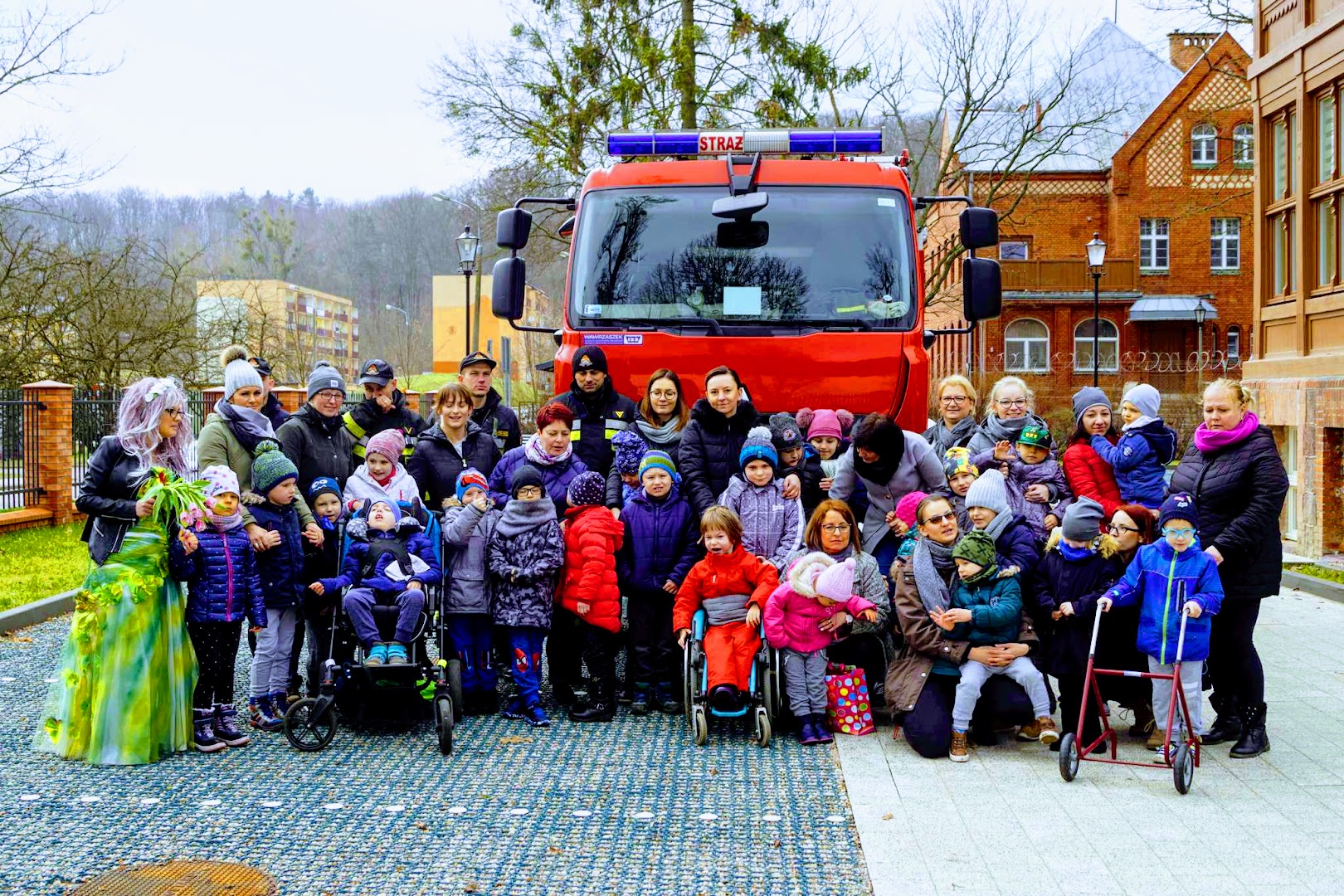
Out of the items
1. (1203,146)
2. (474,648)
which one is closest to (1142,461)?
(474,648)

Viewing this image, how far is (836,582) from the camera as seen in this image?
667 cm

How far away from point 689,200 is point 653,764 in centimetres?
449

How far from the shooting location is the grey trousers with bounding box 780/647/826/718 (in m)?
6.83

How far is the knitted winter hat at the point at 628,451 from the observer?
7.81 meters

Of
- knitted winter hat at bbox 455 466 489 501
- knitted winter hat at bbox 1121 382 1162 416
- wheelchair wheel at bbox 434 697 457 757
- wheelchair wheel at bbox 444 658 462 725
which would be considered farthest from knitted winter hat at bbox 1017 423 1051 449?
wheelchair wheel at bbox 434 697 457 757

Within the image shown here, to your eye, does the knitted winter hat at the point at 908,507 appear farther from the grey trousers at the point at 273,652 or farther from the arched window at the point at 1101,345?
the arched window at the point at 1101,345

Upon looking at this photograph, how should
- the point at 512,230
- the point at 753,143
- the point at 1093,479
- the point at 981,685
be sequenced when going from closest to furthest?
1. the point at 981,685
2. the point at 1093,479
3. the point at 512,230
4. the point at 753,143

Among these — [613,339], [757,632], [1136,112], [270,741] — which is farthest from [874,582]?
[1136,112]

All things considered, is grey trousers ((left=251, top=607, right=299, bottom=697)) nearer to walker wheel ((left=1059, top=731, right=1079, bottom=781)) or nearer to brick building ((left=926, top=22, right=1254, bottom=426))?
walker wheel ((left=1059, top=731, right=1079, bottom=781))

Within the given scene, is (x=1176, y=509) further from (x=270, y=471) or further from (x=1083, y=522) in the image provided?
(x=270, y=471)

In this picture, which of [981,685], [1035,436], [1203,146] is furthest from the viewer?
[1203,146]

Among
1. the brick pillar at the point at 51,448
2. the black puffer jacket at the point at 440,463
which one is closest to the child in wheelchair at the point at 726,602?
the black puffer jacket at the point at 440,463

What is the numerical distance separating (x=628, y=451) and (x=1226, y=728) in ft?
12.5

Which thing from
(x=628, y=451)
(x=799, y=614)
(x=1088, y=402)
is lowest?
(x=799, y=614)
